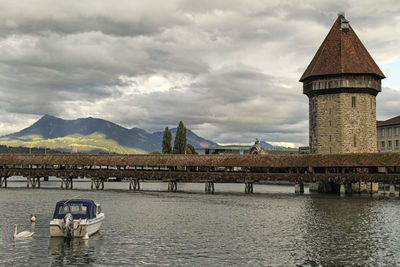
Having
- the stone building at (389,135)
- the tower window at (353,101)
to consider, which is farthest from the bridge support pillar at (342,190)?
the stone building at (389,135)

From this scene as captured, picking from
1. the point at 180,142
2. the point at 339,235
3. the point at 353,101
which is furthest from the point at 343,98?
the point at 180,142

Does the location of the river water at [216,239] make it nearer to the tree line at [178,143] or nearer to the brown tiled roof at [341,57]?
the brown tiled roof at [341,57]

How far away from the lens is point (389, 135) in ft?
295

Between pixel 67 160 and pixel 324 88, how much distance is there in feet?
134

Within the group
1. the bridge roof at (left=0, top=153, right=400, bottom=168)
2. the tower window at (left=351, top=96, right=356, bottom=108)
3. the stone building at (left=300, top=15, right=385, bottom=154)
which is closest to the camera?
the bridge roof at (left=0, top=153, right=400, bottom=168)

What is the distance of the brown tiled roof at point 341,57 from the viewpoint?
2413 inches

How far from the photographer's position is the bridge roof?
5494cm

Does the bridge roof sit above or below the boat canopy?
above

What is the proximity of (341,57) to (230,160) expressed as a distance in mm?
22126

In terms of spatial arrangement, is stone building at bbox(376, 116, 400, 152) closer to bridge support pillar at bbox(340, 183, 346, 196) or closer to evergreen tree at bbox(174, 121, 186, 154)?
bridge support pillar at bbox(340, 183, 346, 196)

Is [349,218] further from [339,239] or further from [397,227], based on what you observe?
[339,239]

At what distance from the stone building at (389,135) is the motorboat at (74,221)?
76.6 meters

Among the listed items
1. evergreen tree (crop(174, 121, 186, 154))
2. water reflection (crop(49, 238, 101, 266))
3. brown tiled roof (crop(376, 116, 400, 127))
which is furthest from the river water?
evergreen tree (crop(174, 121, 186, 154))

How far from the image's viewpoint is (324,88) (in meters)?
61.5
